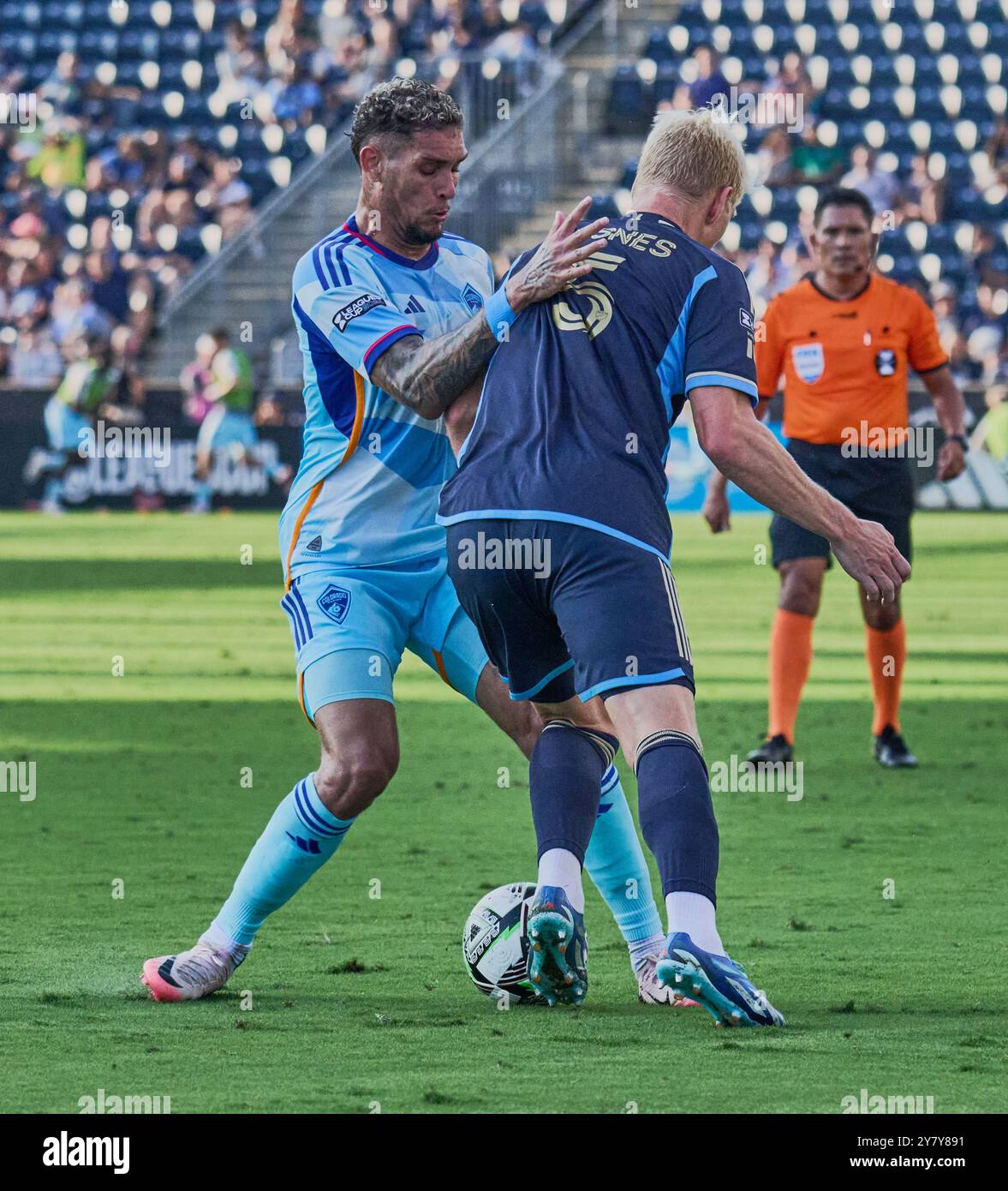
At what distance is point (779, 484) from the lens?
15.1 ft

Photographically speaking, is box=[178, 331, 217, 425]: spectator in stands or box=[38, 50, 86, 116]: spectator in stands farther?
box=[38, 50, 86, 116]: spectator in stands

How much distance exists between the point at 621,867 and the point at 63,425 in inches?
826

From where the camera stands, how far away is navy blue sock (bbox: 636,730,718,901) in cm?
455

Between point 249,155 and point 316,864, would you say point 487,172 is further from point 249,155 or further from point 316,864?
point 316,864

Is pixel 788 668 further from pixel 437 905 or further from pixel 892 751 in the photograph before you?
pixel 437 905

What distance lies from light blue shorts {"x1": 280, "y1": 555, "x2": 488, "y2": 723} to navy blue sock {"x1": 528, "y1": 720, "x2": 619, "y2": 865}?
46cm

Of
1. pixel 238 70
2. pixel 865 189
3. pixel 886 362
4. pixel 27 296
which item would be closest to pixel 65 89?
pixel 238 70

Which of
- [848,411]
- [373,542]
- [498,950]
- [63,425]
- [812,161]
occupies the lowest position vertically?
[498,950]

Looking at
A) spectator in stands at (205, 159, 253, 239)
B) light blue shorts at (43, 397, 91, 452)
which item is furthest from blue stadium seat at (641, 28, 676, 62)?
light blue shorts at (43, 397, 91, 452)

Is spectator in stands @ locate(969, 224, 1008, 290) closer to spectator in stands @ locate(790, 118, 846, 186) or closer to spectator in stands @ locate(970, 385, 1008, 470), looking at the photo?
spectator in stands @ locate(790, 118, 846, 186)

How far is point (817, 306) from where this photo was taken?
9.81m

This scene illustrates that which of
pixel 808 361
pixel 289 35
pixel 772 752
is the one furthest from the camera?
pixel 289 35

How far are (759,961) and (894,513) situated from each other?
4.27m

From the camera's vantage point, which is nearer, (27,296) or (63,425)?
(63,425)
